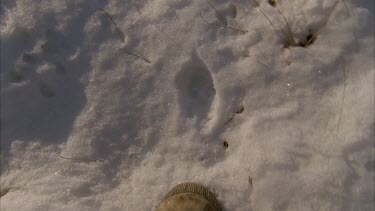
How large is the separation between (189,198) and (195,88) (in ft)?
1.86

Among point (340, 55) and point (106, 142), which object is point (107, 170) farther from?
point (340, 55)

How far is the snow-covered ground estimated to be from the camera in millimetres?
1707

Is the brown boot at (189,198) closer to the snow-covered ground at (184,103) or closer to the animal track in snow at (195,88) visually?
the snow-covered ground at (184,103)

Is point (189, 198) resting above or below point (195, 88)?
below

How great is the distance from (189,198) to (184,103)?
486 millimetres

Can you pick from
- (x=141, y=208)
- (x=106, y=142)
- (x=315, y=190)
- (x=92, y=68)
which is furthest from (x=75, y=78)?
(x=315, y=190)

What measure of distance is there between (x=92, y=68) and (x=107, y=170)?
1.80 feet

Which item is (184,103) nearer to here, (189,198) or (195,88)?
(195,88)

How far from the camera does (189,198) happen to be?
1.79 meters

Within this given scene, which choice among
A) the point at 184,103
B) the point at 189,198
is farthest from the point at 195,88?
the point at 189,198

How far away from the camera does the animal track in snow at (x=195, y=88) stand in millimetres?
1841

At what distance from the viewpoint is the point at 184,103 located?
1845 millimetres

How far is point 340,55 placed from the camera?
5.75 feet

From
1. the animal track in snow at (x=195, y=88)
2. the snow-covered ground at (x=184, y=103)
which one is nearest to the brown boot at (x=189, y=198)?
the snow-covered ground at (x=184, y=103)
